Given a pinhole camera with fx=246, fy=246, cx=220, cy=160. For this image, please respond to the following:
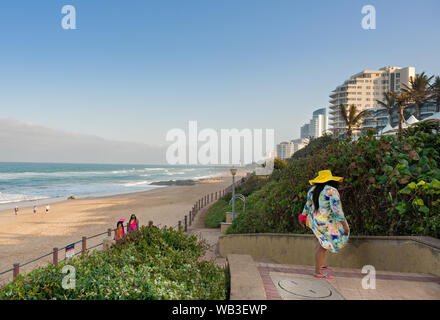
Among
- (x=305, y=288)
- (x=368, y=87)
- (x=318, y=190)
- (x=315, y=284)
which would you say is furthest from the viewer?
(x=368, y=87)

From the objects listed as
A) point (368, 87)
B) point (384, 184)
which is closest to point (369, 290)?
point (384, 184)

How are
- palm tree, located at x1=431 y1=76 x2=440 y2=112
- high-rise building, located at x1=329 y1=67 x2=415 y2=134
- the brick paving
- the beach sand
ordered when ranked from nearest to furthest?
the brick paving, the beach sand, palm tree, located at x1=431 y1=76 x2=440 y2=112, high-rise building, located at x1=329 y1=67 x2=415 y2=134

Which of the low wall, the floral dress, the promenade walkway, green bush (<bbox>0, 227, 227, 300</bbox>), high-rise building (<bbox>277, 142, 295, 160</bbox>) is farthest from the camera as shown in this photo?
high-rise building (<bbox>277, 142, 295, 160</bbox>)

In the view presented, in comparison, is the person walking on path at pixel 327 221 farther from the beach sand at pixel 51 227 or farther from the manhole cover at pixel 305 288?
the beach sand at pixel 51 227

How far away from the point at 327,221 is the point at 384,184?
1779mm

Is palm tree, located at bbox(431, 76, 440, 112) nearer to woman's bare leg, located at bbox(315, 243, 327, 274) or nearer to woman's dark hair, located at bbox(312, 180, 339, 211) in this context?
woman's dark hair, located at bbox(312, 180, 339, 211)

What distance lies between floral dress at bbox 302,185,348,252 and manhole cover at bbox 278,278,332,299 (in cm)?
61

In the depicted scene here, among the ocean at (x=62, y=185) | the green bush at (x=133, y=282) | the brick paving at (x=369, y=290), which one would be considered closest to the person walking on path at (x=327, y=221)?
the brick paving at (x=369, y=290)

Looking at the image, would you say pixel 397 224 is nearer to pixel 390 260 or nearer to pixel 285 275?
pixel 390 260

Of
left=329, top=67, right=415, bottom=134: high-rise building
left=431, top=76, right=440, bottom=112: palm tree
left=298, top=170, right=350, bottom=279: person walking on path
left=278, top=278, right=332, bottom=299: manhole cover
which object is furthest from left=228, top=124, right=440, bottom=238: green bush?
left=329, top=67, right=415, bottom=134: high-rise building

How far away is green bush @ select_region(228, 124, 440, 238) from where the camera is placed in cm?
410

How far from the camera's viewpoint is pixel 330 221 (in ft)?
12.0

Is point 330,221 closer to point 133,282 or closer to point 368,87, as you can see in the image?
point 133,282
